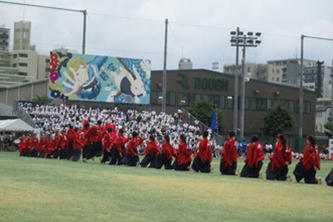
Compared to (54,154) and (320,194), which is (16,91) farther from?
(320,194)

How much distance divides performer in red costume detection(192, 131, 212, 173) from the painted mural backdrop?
27352mm

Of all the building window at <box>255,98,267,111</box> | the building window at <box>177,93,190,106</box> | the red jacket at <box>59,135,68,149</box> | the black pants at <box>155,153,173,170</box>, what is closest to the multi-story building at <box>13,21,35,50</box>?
the building window at <box>177,93,190,106</box>

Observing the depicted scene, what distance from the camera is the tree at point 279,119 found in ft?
229

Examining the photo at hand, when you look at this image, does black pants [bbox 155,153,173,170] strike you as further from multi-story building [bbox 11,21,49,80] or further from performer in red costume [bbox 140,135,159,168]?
multi-story building [bbox 11,21,49,80]

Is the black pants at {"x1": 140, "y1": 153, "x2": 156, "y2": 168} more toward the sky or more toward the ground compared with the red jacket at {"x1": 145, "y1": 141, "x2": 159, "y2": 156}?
more toward the ground

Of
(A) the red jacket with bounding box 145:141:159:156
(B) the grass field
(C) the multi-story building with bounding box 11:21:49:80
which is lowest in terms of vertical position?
(B) the grass field

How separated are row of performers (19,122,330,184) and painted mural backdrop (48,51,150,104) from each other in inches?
544

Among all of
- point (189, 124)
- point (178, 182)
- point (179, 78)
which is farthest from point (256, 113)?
point (178, 182)

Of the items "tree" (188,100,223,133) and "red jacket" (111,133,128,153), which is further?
"tree" (188,100,223,133)

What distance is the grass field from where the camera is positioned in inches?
404

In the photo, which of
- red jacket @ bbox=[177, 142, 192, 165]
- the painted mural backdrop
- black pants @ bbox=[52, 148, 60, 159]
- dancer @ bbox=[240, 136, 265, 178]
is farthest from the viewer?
the painted mural backdrop

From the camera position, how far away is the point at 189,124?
55500 mm

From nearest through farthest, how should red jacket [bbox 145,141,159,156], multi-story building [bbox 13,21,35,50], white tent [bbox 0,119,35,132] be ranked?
red jacket [bbox 145,141,159,156]
white tent [bbox 0,119,35,132]
multi-story building [bbox 13,21,35,50]

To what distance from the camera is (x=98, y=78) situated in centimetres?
5203
